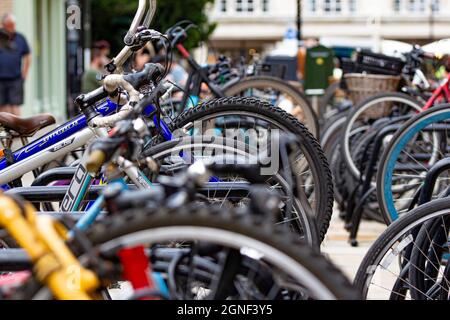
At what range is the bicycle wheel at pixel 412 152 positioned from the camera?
5.77 m

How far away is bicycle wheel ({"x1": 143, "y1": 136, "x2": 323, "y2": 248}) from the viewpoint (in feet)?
14.3

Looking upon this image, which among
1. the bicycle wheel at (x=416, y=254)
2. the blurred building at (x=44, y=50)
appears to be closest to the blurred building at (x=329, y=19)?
the blurred building at (x=44, y=50)

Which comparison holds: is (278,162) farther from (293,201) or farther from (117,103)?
(117,103)

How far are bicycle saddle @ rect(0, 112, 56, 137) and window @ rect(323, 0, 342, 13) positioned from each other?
57321mm

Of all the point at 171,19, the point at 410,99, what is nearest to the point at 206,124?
the point at 410,99

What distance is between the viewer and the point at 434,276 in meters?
3.92

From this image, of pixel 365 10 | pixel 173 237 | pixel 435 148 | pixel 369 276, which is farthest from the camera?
pixel 365 10

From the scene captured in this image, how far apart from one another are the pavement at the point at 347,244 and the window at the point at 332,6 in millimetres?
53726

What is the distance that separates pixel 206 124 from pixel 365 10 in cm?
Answer: 5733

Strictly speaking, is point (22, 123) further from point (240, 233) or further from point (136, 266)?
point (240, 233)

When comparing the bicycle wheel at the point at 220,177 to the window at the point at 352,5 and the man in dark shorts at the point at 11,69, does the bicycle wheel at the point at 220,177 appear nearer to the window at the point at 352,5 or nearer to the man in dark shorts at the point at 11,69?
the man in dark shorts at the point at 11,69

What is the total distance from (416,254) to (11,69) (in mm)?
11172

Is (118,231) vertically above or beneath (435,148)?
above

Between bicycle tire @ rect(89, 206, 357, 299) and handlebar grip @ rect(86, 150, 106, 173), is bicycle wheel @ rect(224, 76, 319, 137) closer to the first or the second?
handlebar grip @ rect(86, 150, 106, 173)
